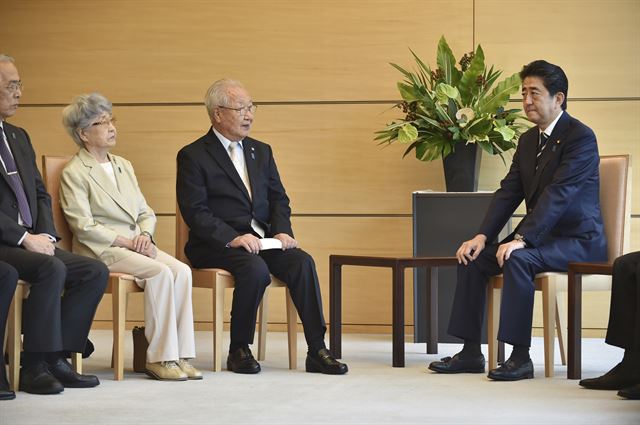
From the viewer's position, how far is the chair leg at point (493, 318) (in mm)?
5047

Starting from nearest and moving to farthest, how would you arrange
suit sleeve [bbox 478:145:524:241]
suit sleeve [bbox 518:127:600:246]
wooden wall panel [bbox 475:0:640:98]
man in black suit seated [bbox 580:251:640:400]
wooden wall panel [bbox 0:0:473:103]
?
man in black suit seated [bbox 580:251:640:400] → suit sleeve [bbox 518:127:600:246] → suit sleeve [bbox 478:145:524:241] → wooden wall panel [bbox 475:0:640:98] → wooden wall panel [bbox 0:0:473:103]

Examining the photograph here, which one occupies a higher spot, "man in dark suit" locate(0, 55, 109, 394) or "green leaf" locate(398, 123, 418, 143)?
"green leaf" locate(398, 123, 418, 143)

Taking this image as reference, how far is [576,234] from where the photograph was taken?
5039 mm

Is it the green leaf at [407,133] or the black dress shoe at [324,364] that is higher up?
the green leaf at [407,133]

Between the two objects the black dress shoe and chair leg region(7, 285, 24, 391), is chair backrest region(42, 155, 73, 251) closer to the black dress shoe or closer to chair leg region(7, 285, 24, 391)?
chair leg region(7, 285, 24, 391)

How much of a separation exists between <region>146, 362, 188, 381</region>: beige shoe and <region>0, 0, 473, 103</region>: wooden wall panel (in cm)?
258

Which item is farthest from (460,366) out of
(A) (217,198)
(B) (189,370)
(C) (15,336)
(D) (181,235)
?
(C) (15,336)

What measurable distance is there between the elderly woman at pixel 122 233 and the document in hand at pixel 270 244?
1.30 ft

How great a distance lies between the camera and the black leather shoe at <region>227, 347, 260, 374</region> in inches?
196

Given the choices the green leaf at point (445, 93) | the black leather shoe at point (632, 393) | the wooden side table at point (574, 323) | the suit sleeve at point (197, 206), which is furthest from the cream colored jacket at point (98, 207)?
the black leather shoe at point (632, 393)

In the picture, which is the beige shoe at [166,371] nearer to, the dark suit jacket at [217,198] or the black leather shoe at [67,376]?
the black leather shoe at [67,376]

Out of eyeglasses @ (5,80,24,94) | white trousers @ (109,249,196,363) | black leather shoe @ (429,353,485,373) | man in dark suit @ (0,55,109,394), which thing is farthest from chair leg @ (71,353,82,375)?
black leather shoe @ (429,353,485,373)

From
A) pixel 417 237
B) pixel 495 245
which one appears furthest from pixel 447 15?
pixel 495 245

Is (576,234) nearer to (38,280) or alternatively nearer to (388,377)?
(388,377)
